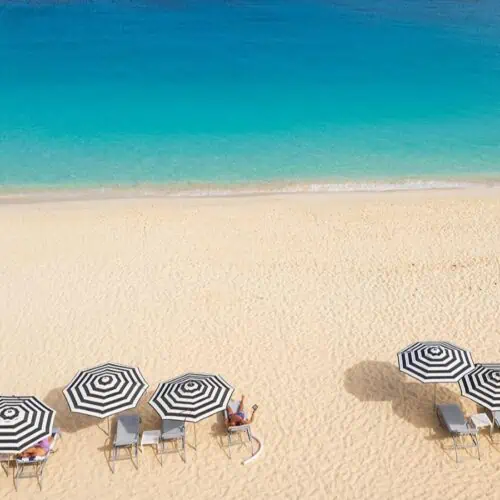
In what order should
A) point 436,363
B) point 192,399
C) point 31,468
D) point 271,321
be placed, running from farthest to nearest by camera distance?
point 271,321, point 436,363, point 192,399, point 31,468

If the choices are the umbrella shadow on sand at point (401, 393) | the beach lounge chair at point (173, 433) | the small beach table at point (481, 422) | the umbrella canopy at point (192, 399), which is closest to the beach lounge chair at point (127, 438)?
the beach lounge chair at point (173, 433)

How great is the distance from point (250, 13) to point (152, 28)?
916 cm

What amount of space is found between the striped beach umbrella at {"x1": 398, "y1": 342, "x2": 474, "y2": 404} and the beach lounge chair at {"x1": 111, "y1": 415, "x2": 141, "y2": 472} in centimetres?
573

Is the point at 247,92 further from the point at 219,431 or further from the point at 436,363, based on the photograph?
the point at 219,431

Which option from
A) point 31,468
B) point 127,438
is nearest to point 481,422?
point 127,438

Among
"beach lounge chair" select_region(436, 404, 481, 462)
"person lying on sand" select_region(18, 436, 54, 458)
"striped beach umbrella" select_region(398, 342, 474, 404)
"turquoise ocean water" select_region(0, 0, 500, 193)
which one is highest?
"turquoise ocean water" select_region(0, 0, 500, 193)

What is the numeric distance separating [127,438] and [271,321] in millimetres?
5317

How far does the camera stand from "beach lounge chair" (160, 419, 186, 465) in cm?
1189

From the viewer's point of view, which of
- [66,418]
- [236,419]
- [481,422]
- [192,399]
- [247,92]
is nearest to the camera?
[192,399]

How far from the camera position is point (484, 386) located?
39.0 feet

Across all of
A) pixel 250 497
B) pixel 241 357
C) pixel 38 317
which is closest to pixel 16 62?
pixel 38 317

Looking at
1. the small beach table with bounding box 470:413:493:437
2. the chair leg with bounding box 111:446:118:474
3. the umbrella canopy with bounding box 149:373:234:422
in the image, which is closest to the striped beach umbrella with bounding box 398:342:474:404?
the small beach table with bounding box 470:413:493:437

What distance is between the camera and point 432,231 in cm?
2053

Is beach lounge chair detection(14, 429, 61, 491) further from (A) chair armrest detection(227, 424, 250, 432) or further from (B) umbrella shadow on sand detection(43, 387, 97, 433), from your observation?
(A) chair armrest detection(227, 424, 250, 432)
